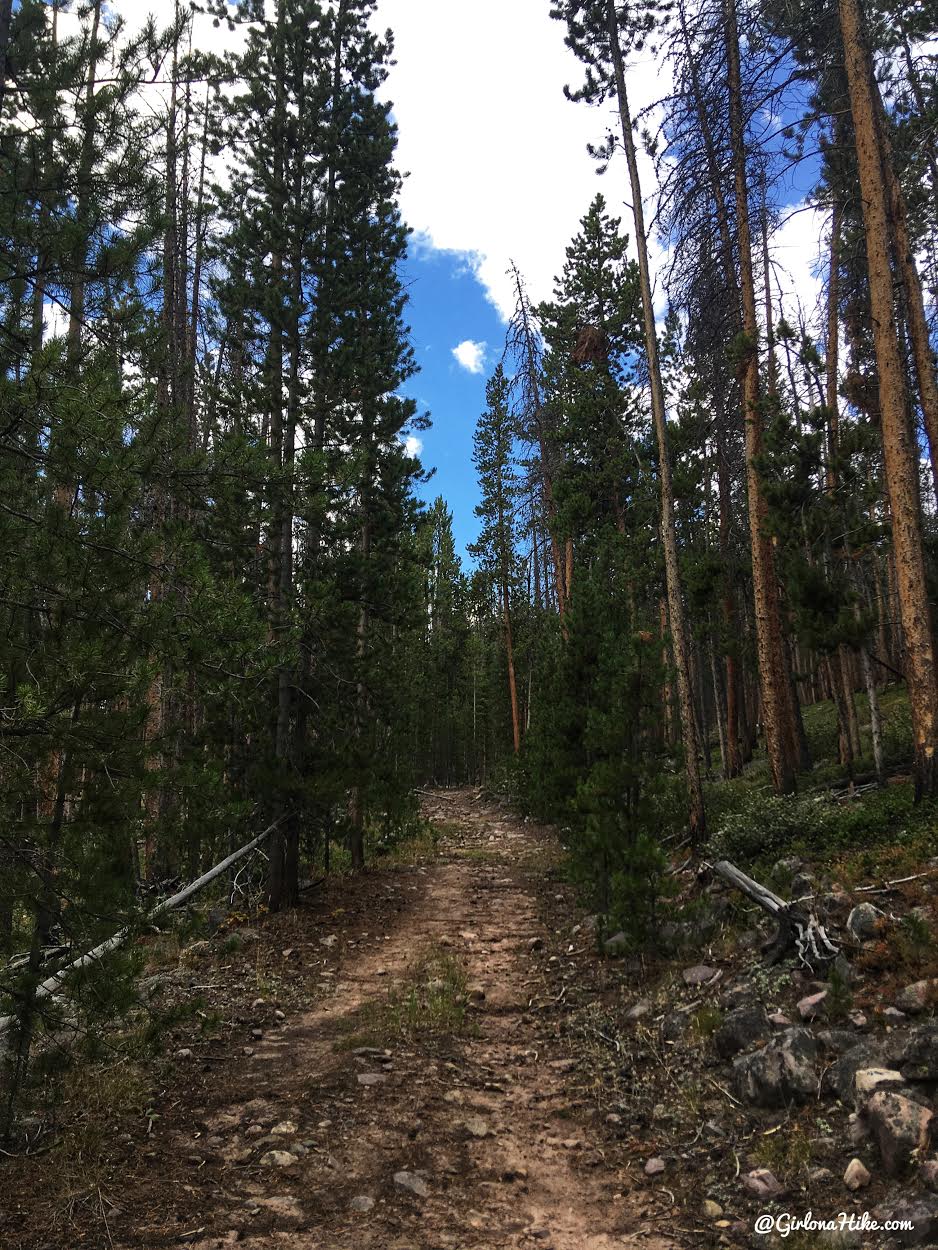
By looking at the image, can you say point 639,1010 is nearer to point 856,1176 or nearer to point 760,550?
point 856,1176

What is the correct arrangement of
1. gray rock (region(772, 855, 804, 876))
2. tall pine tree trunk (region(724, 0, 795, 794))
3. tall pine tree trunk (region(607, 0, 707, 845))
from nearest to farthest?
gray rock (region(772, 855, 804, 876)) → tall pine tree trunk (region(607, 0, 707, 845)) → tall pine tree trunk (region(724, 0, 795, 794))

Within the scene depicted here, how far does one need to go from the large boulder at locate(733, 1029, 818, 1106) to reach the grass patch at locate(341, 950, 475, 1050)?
2723mm

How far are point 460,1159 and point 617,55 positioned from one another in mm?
14494

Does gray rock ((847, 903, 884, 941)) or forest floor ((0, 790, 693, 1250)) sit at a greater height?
gray rock ((847, 903, 884, 941))

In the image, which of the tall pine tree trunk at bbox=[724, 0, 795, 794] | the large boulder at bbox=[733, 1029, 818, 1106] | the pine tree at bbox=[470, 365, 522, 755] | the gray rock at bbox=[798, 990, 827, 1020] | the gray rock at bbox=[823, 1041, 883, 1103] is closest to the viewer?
the gray rock at bbox=[823, 1041, 883, 1103]

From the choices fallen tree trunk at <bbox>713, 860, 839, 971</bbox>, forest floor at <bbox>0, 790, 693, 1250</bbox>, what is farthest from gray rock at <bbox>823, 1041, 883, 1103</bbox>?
forest floor at <bbox>0, 790, 693, 1250</bbox>

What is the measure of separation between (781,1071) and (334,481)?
6354 millimetres

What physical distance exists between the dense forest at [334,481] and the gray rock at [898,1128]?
306cm

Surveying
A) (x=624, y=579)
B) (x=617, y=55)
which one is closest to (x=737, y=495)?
(x=624, y=579)

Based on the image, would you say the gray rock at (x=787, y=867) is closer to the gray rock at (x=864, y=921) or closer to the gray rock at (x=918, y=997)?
the gray rock at (x=864, y=921)

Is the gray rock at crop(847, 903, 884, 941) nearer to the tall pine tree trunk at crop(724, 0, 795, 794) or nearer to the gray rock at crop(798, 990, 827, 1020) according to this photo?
the gray rock at crop(798, 990, 827, 1020)

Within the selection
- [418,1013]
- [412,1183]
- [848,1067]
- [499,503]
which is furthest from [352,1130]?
[499,503]

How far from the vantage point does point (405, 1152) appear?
444 centimetres

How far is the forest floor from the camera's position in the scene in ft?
12.1
